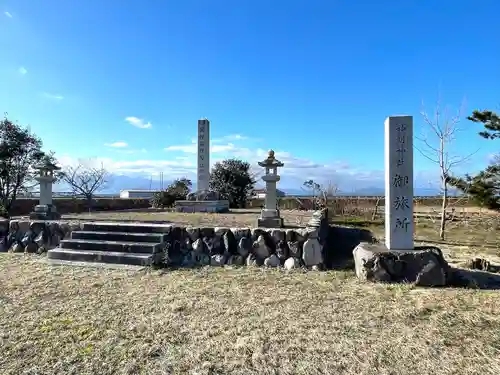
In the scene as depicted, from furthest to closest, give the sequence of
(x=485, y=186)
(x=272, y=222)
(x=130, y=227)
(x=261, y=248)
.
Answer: (x=485, y=186) → (x=272, y=222) → (x=130, y=227) → (x=261, y=248)

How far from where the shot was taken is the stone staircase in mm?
5328

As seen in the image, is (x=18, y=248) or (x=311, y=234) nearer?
(x=311, y=234)

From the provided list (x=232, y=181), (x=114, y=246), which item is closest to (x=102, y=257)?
(x=114, y=246)

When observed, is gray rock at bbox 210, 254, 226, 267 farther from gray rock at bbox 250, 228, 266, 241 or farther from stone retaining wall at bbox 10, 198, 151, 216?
stone retaining wall at bbox 10, 198, 151, 216

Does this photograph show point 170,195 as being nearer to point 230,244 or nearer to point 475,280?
point 230,244

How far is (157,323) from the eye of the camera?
9.96 ft

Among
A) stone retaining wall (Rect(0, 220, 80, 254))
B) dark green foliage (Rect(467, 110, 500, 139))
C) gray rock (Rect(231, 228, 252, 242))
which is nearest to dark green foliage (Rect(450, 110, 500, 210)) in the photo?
dark green foliage (Rect(467, 110, 500, 139))

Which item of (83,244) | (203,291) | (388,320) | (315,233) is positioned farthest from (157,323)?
(83,244)

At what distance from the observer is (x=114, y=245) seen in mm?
5602

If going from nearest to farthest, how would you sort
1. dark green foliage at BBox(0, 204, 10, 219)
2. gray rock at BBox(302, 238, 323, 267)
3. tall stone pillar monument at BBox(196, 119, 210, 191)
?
1. gray rock at BBox(302, 238, 323, 267)
2. dark green foliage at BBox(0, 204, 10, 219)
3. tall stone pillar monument at BBox(196, 119, 210, 191)

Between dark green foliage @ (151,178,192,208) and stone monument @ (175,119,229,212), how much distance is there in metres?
3.66

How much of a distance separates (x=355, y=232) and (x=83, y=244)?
6.72 meters

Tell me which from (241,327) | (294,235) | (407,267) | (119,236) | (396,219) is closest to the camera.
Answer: (241,327)

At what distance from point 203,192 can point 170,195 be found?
466cm
